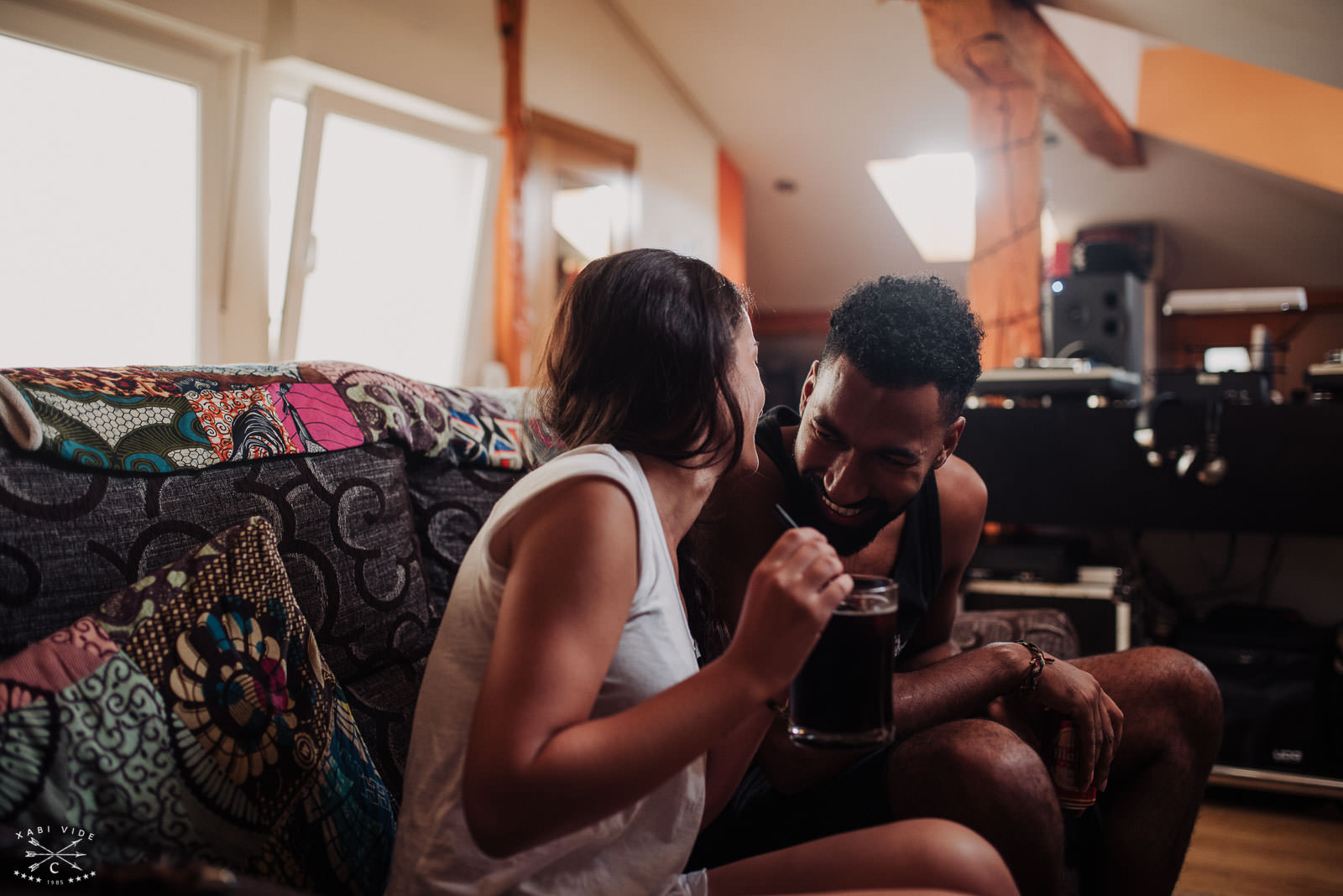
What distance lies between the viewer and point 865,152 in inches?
228

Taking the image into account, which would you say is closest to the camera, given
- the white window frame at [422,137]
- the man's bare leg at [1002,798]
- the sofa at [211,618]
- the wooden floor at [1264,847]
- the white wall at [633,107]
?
the sofa at [211,618]

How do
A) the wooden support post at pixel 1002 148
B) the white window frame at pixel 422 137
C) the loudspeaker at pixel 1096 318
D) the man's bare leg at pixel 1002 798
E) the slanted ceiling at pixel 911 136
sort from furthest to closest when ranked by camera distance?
the slanted ceiling at pixel 911 136
the wooden support post at pixel 1002 148
the white window frame at pixel 422 137
the loudspeaker at pixel 1096 318
the man's bare leg at pixel 1002 798

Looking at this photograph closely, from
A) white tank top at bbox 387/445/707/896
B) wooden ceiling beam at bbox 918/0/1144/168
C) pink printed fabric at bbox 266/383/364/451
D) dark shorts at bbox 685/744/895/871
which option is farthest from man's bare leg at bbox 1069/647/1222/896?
wooden ceiling beam at bbox 918/0/1144/168

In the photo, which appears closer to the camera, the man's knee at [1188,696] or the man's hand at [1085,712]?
the man's hand at [1085,712]

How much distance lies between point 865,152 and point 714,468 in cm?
512

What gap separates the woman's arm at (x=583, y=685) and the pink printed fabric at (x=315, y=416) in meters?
0.64

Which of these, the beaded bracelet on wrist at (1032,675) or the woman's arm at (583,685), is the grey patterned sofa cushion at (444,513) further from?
the beaded bracelet on wrist at (1032,675)

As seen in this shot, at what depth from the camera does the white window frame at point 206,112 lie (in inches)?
114

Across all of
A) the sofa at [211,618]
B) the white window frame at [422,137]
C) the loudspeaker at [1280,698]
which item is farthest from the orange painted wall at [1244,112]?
the sofa at [211,618]

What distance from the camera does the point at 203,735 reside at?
0.98 meters

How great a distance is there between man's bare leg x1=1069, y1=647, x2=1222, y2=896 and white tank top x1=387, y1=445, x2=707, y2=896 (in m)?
0.78

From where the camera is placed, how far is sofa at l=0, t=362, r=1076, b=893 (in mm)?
900

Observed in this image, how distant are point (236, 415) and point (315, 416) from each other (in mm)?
125

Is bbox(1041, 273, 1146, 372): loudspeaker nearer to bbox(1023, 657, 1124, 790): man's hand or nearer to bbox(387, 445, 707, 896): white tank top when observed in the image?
bbox(1023, 657, 1124, 790): man's hand
